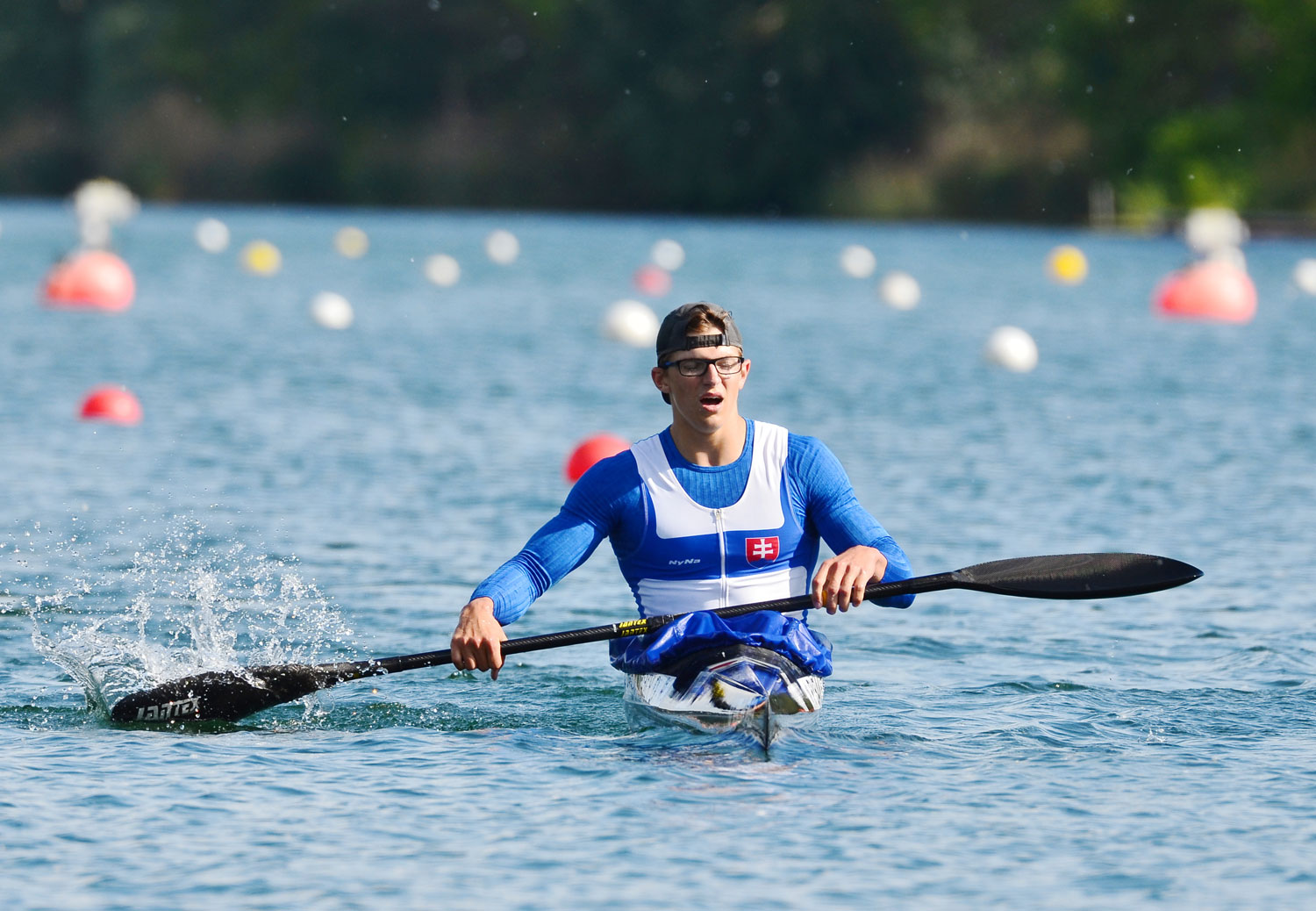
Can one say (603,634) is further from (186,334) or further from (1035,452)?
(186,334)

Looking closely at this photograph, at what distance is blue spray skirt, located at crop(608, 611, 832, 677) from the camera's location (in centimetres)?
723

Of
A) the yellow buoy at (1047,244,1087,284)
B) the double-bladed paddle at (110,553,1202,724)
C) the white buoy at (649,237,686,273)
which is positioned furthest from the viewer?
the white buoy at (649,237,686,273)

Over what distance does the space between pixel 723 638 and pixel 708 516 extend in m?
0.43

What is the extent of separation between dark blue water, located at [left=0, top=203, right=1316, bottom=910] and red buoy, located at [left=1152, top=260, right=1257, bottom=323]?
305cm

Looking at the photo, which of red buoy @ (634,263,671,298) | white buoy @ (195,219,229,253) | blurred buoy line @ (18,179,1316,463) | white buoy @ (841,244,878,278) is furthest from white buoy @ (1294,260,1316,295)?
white buoy @ (195,219,229,253)

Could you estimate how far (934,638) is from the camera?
9.65m

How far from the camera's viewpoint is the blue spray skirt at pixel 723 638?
7234mm

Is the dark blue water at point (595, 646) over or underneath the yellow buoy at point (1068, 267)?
underneath

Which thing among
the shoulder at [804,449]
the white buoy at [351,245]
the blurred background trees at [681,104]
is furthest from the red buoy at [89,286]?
the blurred background trees at [681,104]

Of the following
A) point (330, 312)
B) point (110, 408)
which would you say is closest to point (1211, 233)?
point (330, 312)

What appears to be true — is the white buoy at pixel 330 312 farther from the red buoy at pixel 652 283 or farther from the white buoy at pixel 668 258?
the white buoy at pixel 668 258

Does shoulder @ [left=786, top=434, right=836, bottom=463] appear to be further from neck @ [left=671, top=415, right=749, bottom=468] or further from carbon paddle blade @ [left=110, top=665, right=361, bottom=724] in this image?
carbon paddle blade @ [left=110, top=665, right=361, bottom=724]

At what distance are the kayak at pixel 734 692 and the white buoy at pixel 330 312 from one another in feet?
58.0

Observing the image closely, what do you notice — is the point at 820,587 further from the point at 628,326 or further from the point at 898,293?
the point at 898,293
